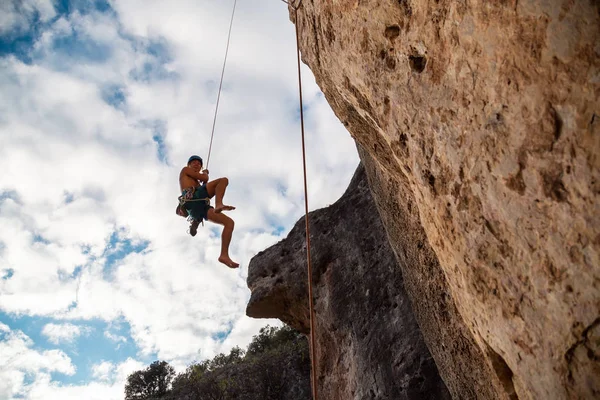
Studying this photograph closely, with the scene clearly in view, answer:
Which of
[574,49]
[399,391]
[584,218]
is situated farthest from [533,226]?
[399,391]

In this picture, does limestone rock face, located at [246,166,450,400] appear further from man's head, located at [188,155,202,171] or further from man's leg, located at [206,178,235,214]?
man's head, located at [188,155,202,171]

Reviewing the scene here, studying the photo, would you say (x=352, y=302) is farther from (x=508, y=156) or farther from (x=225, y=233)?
(x=508, y=156)

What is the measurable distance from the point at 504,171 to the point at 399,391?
5.20m

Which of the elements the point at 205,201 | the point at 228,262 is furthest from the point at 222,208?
the point at 228,262

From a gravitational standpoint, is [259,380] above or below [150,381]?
below

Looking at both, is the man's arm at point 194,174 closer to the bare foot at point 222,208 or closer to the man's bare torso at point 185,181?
the man's bare torso at point 185,181

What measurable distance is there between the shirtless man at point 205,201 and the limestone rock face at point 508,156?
420 cm

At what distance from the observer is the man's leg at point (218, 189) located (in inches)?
275

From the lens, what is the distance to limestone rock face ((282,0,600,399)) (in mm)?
1787

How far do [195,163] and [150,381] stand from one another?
24095 millimetres

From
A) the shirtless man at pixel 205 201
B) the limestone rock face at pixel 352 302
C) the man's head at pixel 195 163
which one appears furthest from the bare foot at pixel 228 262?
the limestone rock face at pixel 352 302

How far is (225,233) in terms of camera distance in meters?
7.21

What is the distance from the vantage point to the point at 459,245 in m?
2.68

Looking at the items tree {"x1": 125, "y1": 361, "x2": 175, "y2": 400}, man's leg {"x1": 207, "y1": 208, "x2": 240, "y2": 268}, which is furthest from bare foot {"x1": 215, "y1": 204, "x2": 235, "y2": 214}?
tree {"x1": 125, "y1": 361, "x2": 175, "y2": 400}
